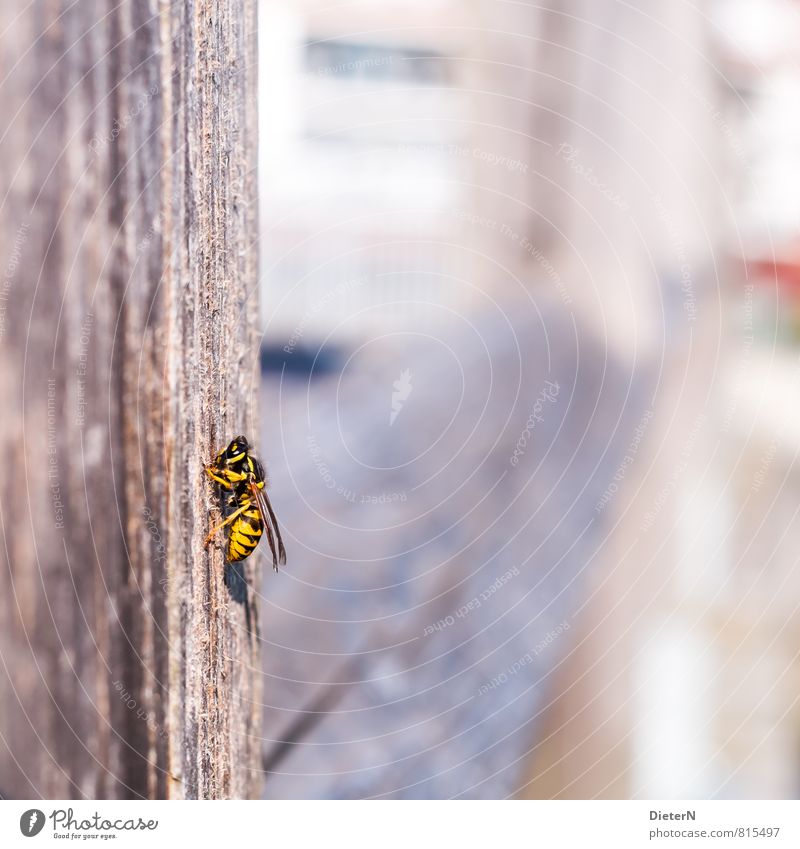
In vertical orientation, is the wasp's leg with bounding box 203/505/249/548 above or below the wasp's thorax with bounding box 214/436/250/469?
below

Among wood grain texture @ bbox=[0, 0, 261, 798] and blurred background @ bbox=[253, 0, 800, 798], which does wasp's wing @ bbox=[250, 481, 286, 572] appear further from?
wood grain texture @ bbox=[0, 0, 261, 798]

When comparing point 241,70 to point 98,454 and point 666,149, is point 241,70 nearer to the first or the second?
point 98,454

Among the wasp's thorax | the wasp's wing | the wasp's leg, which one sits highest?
the wasp's thorax

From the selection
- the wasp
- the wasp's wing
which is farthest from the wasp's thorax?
the wasp's wing

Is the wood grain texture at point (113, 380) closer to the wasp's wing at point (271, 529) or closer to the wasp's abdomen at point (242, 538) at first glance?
the wasp's abdomen at point (242, 538)

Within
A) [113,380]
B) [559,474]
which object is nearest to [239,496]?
[113,380]

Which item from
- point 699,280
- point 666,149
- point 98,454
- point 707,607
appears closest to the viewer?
point 98,454

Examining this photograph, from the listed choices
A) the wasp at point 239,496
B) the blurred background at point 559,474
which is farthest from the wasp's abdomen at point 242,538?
the blurred background at point 559,474

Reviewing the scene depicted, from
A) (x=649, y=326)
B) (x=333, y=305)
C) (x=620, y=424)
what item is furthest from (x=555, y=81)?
(x=333, y=305)
